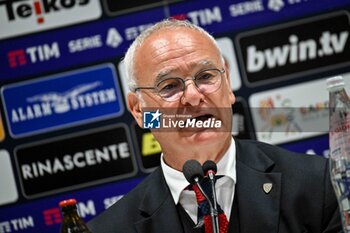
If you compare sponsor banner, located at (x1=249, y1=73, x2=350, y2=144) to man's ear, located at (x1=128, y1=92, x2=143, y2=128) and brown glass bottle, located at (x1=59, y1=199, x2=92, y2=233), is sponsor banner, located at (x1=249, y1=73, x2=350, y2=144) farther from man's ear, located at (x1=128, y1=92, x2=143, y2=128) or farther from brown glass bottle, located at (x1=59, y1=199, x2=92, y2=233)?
brown glass bottle, located at (x1=59, y1=199, x2=92, y2=233)

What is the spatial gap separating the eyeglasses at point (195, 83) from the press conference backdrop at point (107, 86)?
1.52 m

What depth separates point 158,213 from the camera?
229 centimetres

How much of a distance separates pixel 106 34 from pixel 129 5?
0.25 meters

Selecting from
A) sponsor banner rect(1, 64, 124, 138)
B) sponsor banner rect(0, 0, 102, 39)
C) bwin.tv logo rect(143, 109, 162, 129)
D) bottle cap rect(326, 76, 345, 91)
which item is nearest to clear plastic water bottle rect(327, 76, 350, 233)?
bottle cap rect(326, 76, 345, 91)

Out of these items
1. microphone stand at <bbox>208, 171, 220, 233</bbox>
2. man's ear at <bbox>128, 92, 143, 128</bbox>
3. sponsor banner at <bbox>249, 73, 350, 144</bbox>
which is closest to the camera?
microphone stand at <bbox>208, 171, 220, 233</bbox>

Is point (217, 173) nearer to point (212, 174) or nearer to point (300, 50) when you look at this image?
point (212, 174)

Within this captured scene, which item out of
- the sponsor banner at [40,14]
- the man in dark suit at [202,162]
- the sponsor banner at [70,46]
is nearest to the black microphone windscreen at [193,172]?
the man in dark suit at [202,162]

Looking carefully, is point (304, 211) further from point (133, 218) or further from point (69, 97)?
point (69, 97)

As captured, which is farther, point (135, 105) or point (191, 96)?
point (135, 105)

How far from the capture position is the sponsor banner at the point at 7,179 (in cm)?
385

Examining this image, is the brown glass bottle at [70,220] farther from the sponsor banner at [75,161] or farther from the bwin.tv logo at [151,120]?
the sponsor banner at [75,161]

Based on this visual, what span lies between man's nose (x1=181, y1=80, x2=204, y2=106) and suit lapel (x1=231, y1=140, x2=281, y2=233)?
401mm

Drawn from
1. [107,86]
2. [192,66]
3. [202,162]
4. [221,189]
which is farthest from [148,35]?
[107,86]

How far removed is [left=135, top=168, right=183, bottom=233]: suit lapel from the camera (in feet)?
7.40
